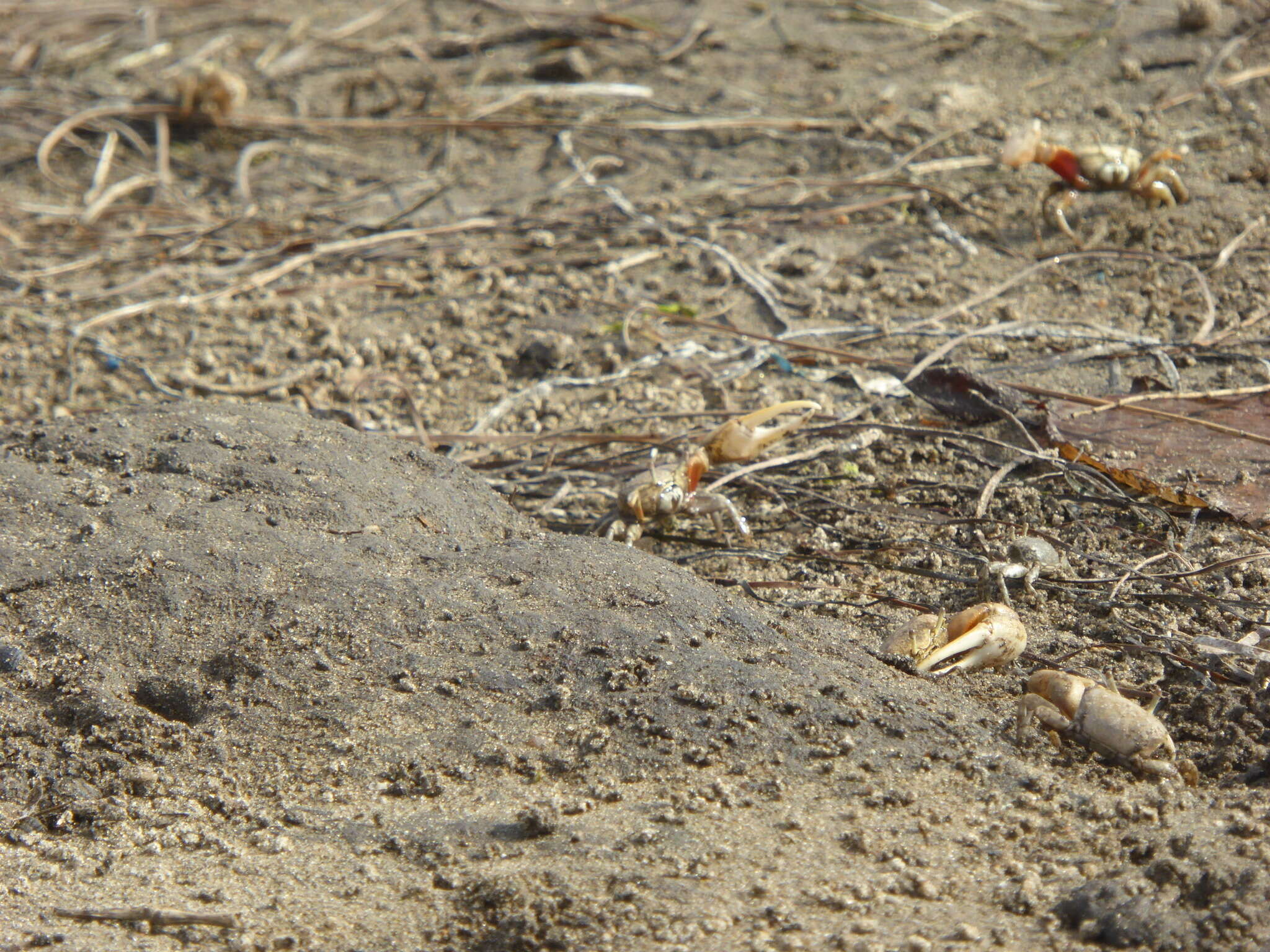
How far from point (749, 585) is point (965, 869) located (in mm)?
1113

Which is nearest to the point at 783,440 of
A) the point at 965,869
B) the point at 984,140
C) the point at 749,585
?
the point at 749,585

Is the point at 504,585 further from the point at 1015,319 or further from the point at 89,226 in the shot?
the point at 89,226

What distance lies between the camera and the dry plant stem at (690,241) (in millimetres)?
4473

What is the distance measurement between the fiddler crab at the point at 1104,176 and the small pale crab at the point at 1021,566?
90.1 inches

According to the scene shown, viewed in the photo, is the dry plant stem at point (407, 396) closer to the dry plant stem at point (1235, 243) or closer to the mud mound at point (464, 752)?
the mud mound at point (464, 752)

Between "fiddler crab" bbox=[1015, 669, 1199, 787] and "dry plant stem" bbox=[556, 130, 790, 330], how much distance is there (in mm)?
2375

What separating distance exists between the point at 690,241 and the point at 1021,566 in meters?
2.63

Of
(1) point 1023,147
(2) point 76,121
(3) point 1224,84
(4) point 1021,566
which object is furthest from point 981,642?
(2) point 76,121

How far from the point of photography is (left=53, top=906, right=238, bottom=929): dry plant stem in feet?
5.84

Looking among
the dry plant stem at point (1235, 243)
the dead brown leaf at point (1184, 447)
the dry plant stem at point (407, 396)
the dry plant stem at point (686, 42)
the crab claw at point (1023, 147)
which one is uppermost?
the dry plant stem at point (686, 42)

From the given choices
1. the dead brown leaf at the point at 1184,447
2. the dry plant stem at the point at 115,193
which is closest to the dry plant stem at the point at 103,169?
the dry plant stem at the point at 115,193

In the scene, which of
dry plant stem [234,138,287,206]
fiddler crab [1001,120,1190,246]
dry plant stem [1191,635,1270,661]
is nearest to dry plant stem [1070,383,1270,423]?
dry plant stem [1191,635,1270,661]

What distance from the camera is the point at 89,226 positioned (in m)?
5.57

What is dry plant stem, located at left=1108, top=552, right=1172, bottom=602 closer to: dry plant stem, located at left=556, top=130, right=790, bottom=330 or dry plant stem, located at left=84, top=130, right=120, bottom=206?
dry plant stem, located at left=556, top=130, right=790, bottom=330
